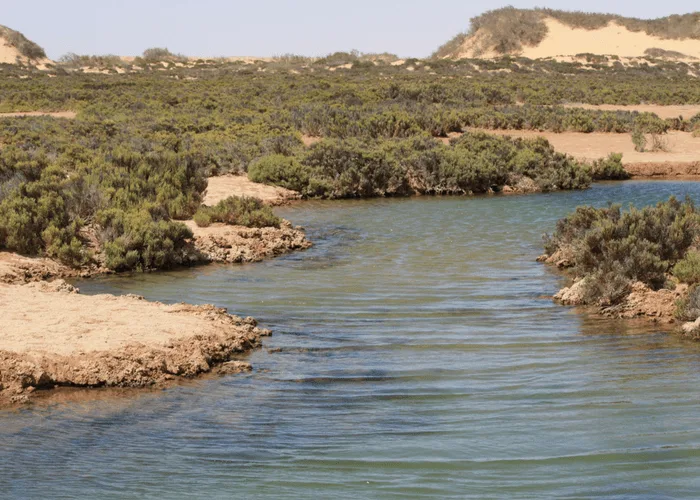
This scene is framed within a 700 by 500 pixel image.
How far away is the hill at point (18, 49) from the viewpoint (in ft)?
239

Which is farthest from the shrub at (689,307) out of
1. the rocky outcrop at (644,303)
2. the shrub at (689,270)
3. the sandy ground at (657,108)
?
the sandy ground at (657,108)

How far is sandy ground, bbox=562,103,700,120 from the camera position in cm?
3878

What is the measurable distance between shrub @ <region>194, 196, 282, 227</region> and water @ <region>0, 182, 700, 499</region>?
Answer: 3.99 m

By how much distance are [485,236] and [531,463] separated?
10.3 metres

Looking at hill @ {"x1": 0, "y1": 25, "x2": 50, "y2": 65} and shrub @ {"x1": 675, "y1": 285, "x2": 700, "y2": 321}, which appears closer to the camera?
shrub @ {"x1": 675, "y1": 285, "x2": 700, "y2": 321}

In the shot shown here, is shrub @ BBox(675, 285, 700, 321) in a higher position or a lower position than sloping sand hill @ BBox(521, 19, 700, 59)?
lower

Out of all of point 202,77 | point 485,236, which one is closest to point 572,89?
point 202,77

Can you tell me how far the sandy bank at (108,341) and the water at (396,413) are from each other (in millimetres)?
280

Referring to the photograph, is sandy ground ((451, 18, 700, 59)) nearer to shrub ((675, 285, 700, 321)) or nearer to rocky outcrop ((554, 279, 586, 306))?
rocky outcrop ((554, 279, 586, 306))

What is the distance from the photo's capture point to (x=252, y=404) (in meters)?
7.32

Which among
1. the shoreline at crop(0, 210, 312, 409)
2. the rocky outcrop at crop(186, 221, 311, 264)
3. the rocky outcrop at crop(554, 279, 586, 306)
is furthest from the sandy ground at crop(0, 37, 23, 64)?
the rocky outcrop at crop(554, 279, 586, 306)

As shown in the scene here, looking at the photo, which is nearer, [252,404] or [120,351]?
[252,404]

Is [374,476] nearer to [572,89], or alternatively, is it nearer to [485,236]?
[485,236]

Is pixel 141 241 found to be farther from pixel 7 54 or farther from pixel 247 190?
pixel 7 54
